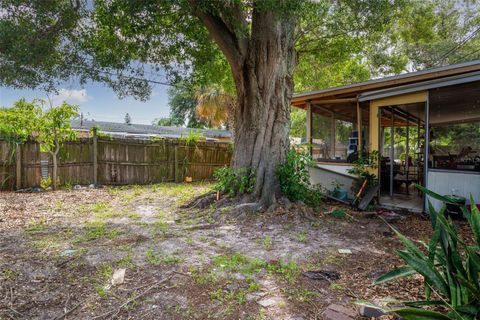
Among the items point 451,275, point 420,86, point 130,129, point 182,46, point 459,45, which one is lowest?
point 451,275

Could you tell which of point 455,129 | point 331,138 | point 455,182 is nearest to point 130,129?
point 331,138

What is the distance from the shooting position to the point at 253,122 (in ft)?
19.1

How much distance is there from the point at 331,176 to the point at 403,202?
1.69 meters

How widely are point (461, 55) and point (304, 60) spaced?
28.0ft

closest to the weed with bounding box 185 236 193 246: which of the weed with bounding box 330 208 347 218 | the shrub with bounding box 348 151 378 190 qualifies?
the weed with bounding box 330 208 347 218

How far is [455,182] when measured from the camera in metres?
5.36

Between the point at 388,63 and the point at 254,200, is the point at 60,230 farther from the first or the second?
the point at 388,63

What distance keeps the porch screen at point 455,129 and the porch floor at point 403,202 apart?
0.95 metres

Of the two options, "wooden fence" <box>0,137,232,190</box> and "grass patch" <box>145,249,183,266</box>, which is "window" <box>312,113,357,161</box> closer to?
"wooden fence" <box>0,137,232,190</box>

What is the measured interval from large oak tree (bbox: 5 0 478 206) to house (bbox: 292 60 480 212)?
5.66 feet

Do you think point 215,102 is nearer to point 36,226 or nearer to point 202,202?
point 202,202

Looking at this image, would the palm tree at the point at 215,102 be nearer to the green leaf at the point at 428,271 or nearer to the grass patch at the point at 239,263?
the grass patch at the point at 239,263

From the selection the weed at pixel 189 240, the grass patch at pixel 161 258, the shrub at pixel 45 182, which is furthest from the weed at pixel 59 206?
the grass patch at pixel 161 258

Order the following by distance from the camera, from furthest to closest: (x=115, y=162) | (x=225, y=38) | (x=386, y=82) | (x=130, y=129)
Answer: (x=130, y=129) < (x=115, y=162) < (x=386, y=82) < (x=225, y=38)
